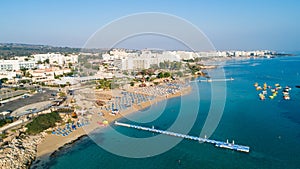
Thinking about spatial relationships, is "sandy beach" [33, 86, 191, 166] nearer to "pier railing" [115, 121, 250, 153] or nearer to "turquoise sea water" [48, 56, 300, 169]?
"turquoise sea water" [48, 56, 300, 169]

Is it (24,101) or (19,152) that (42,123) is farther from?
(24,101)

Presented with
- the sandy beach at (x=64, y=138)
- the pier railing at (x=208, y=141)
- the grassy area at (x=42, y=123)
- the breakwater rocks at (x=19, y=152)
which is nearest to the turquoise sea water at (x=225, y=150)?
the pier railing at (x=208, y=141)

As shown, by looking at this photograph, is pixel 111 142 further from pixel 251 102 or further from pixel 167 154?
pixel 251 102

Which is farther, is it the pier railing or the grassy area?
the grassy area

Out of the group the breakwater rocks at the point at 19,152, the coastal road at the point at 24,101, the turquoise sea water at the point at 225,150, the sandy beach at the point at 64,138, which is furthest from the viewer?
the coastal road at the point at 24,101

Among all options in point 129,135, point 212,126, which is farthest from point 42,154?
point 212,126

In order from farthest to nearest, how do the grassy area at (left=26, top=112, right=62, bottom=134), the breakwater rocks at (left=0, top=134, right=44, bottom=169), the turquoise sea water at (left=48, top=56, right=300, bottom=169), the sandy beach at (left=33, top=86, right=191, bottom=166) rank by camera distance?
the grassy area at (left=26, top=112, right=62, bottom=134)
the sandy beach at (left=33, top=86, right=191, bottom=166)
the turquoise sea water at (left=48, top=56, right=300, bottom=169)
the breakwater rocks at (left=0, top=134, right=44, bottom=169)

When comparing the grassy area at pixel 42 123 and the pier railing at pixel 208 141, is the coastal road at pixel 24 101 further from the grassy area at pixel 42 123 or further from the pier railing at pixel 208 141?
the pier railing at pixel 208 141

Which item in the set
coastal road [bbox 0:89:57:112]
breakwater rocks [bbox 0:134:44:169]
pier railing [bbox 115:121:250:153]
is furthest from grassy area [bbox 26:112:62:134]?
coastal road [bbox 0:89:57:112]
